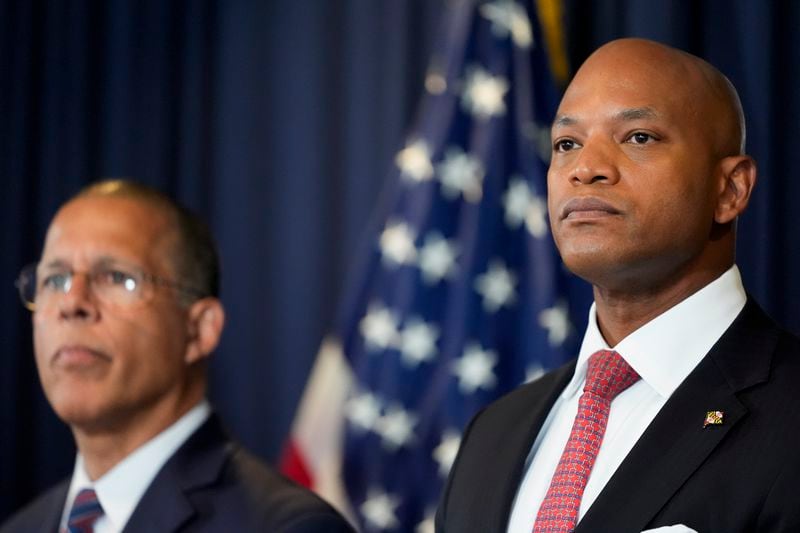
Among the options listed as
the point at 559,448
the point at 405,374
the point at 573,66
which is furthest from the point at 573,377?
the point at 573,66

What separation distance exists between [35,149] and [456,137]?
194 centimetres

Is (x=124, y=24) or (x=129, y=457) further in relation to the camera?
(x=124, y=24)

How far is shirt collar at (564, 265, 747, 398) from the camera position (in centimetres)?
213

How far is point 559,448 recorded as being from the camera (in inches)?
88.0

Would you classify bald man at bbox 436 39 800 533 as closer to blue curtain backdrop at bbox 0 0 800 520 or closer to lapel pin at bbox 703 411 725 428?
lapel pin at bbox 703 411 725 428

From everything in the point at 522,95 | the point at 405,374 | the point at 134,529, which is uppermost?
the point at 522,95

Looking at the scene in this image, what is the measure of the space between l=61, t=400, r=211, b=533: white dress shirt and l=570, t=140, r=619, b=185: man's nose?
4.33ft

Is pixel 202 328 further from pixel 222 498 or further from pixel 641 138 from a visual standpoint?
pixel 641 138

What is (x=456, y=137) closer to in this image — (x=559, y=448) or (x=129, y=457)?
(x=129, y=457)

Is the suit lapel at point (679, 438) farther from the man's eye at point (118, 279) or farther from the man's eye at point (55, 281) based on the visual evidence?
the man's eye at point (55, 281)

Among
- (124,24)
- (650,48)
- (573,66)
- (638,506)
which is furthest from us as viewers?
(124,24)

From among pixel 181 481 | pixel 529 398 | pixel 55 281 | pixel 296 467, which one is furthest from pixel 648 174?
pixel 296 467

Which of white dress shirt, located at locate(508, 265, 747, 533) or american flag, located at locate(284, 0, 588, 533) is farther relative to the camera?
american flag, located at locate(284, 0, 588, 533)

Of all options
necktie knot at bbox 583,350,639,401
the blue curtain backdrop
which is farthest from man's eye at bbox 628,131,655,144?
the blue curtain backdrop
